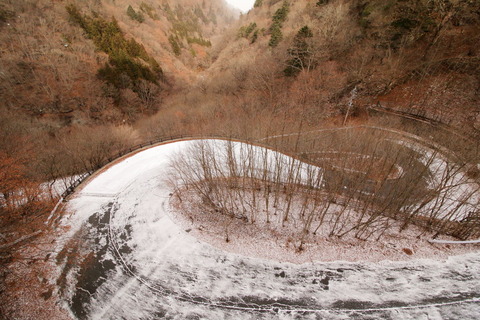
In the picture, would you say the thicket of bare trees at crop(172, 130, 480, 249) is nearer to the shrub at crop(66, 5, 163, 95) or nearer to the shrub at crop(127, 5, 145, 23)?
the shrub at crop(66, 5, 163, 95)

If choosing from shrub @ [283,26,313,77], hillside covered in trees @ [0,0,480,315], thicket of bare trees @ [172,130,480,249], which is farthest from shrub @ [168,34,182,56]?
thicket of bare trees @ [172,130,480,249]

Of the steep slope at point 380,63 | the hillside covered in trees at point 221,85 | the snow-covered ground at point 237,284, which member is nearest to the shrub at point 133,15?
the hillside covered in trees at point 221,85

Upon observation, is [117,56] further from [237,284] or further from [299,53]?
[237,284]

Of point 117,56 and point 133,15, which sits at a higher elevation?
point 133,15

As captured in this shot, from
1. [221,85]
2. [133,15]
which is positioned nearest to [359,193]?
[221,85]

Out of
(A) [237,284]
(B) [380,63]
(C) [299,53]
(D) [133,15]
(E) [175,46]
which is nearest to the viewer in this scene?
(A) [237,284]

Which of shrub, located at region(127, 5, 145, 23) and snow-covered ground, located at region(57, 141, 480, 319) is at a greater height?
shrub, located at region(127, 5, 145, 23)

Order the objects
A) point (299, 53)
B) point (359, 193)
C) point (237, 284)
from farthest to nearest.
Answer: point (299, 53)
point (359, 193)
point (237, 284)

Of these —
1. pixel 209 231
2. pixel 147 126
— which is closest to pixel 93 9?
pixel 147 126

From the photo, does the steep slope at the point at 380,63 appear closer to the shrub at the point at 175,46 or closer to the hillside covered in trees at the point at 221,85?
the hillside covered in trees at the point at 221,85
